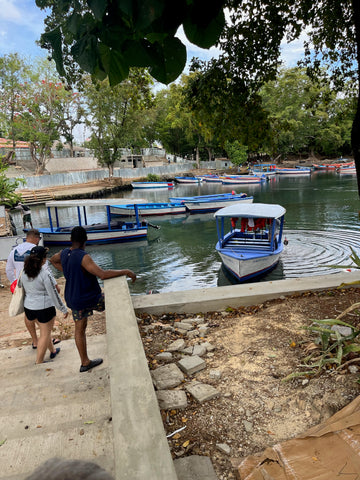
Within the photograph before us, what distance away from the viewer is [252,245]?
42.1ft

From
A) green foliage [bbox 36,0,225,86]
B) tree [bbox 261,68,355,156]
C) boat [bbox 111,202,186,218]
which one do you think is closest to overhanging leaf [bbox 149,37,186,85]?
green foliage [bbox 36,0,225,86]

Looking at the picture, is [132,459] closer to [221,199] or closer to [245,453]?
[245,453]

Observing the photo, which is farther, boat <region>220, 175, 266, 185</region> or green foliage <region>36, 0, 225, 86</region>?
boat <region>220, 175, 266, 185</region>

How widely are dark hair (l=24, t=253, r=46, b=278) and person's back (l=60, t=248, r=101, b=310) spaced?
47 centimetres

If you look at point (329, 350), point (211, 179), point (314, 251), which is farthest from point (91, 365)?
point (211, 179)

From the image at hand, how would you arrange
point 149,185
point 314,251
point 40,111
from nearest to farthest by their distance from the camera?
1. point 314,251
2. point 40,111
3. point 149,185

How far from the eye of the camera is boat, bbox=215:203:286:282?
1151 cm

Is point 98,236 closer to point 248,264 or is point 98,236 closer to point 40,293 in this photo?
point 248,264

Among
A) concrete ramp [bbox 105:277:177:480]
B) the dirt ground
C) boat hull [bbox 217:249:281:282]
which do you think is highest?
concrete ramp [bbox 105:277:177:480]

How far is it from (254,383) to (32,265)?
10.1ft

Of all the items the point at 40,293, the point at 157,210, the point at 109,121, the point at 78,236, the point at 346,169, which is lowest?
the point at 157,210

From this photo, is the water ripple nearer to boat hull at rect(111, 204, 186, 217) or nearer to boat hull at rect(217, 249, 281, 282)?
boat hull at rect(217, 249, 281, 282)

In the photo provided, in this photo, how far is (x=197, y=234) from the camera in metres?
20.7

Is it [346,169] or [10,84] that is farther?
[346,169]
